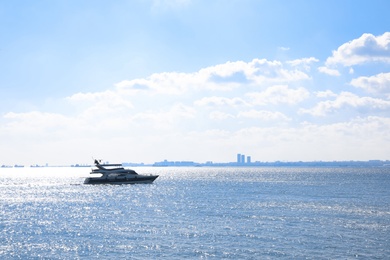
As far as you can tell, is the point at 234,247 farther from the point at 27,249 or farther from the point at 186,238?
the point at 27,249

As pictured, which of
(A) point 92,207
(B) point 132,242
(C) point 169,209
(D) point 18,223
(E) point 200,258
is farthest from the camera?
(A) point 92,207

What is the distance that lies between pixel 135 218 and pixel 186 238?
21464mm

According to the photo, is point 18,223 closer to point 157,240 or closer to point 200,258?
point 157,240

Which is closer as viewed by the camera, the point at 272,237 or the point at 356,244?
the point at 356,244

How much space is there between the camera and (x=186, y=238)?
179 ft

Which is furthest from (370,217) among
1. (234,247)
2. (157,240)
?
(157,240)

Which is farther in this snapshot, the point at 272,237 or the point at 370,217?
the point at 370,217

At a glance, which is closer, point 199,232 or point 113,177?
point 199,232

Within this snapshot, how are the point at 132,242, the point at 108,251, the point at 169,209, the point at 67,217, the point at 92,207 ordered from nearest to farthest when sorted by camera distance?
the point at 108,251
the point at 132,242
the point at 67,217
the point at 169,209
the point at 92,207

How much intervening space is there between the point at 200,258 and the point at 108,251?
35.7 ft

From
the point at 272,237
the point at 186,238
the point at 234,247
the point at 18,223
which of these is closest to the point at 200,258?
the point at 234,247

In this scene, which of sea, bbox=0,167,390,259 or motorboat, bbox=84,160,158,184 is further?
motorboat, bbox=84,160,158,184

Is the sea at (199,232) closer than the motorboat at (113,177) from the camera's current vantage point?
Yes

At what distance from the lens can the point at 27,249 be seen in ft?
164
